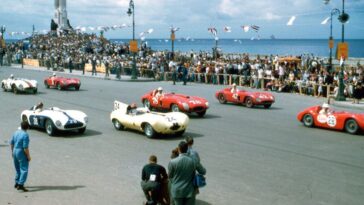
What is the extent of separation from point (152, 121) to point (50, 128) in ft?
11.6

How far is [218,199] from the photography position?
980cm

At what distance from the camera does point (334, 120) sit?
1773cm

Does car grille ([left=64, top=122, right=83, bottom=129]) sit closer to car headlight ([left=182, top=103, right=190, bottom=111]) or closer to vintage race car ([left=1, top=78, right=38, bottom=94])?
car headlight ([left=182, top=103, right=190, bottom=111])

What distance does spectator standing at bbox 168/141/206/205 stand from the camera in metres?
7.67

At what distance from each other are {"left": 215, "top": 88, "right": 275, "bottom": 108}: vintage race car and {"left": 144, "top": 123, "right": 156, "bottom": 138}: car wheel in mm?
8562

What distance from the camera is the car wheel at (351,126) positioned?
1705 cm

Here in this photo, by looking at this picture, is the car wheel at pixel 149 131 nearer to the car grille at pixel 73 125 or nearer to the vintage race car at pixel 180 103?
the car grille at pixel 73 125

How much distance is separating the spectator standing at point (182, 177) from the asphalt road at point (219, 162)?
1.90m

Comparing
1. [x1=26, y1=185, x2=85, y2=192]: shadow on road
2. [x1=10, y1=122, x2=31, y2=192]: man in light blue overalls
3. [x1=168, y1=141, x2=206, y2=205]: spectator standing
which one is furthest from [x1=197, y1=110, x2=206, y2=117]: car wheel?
[x1=168, y1=141, x2=206, y2=205]: spectator standing

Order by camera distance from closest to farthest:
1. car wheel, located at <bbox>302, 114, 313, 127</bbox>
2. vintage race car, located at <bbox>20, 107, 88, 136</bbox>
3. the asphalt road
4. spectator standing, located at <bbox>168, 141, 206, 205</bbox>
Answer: spectator standing, located at <bbox>168, 141, 206, 205</bbox>, the asphalt road, vintage race car, located at <bbox>20, 107, 88, 136</bbox>, car wheel, located at <bbox>302, 114, 313, 127</bbox>

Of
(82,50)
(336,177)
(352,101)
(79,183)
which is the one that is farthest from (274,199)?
(82,50)

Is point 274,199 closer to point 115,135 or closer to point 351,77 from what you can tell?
point 115,135

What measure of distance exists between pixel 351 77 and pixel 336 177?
→ 1876cm

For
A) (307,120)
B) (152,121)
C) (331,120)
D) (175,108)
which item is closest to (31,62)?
(175,108)
